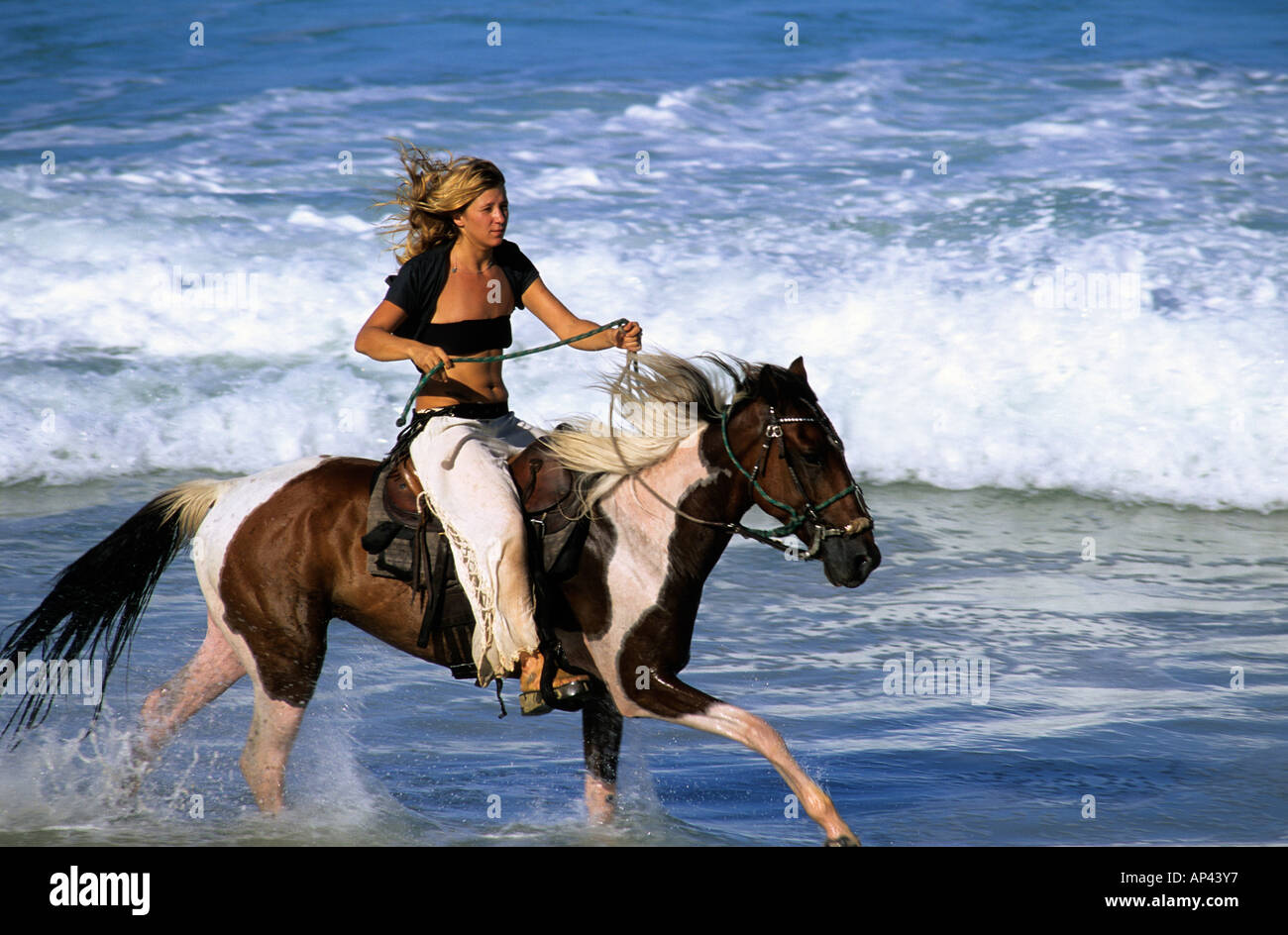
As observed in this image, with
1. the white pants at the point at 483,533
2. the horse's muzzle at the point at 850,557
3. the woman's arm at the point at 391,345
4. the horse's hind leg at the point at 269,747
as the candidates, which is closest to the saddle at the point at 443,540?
the white pants at the point at 483,533

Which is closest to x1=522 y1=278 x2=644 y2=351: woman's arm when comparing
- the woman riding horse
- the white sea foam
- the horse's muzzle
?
the woman riding horse

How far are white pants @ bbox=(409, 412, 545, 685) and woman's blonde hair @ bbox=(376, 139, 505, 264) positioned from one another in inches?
22.0

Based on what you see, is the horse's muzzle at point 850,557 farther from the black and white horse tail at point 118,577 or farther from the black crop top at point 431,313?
the black and white horse tail at point 118,577

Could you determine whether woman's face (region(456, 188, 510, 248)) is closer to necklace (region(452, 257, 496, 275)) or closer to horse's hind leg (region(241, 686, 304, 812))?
necklace (region(452, 257, 496, 275))

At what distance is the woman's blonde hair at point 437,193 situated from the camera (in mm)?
4086

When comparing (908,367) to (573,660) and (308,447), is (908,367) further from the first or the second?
(573,660)

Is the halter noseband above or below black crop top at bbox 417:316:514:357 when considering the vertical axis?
below

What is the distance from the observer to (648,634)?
3.94m

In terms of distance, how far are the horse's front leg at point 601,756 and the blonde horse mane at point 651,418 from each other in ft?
2.18

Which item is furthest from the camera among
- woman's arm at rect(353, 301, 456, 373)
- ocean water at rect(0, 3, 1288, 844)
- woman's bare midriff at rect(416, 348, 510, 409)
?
ocean water at rect(0, 3, 1288, 844)

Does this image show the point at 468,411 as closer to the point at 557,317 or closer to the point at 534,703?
the point at 557,317

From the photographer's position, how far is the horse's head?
147 inches
